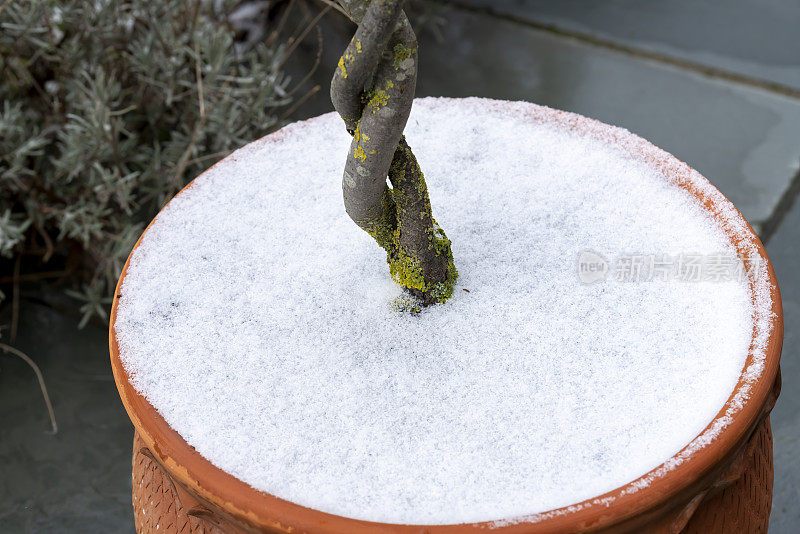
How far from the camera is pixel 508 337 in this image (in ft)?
2.93

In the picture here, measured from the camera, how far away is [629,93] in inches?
92.8

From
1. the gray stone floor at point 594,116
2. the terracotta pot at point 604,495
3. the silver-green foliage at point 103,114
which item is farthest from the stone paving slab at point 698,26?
the terracotta pot at point 604,495

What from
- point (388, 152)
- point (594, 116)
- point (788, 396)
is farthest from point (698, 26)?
point (388, 152)

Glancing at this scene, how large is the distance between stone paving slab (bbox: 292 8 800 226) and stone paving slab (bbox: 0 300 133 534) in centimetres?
93

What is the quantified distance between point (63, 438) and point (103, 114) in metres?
0.65

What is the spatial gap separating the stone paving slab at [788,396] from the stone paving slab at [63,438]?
1224mm

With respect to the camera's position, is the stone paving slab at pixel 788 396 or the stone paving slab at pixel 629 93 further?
the stone paving slab at pixel 629 93

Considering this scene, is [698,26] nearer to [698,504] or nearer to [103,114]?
[103,114]

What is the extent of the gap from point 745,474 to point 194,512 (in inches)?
22.5

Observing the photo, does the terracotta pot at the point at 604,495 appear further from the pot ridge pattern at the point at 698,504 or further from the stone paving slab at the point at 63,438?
the stone paving slab at the point at 63,438

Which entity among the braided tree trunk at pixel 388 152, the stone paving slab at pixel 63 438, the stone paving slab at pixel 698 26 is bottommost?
the stone paving slab at pixel 63 438

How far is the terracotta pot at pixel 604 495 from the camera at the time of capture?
69cm

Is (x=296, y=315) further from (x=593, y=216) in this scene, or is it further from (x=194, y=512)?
(x=593, y=216)

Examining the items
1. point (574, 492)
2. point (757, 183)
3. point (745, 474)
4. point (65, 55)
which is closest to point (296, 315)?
point (574, 492)
